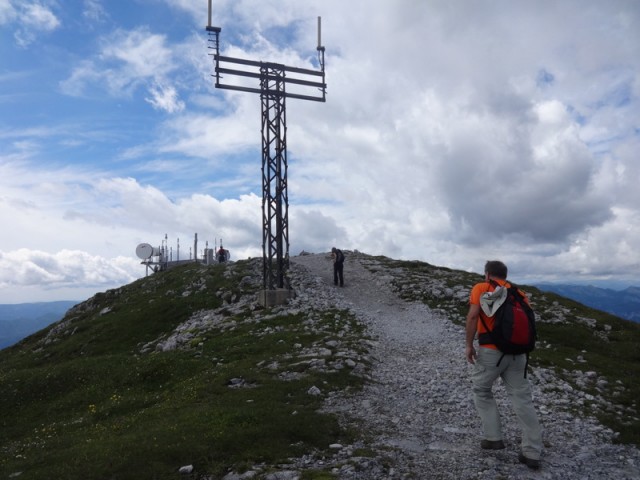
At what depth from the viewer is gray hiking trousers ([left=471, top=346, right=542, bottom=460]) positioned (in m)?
8.78

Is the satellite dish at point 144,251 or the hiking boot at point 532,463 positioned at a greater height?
the satellite dish at point 144,251

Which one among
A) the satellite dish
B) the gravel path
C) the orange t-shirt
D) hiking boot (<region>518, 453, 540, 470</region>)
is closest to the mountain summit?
the gravel path

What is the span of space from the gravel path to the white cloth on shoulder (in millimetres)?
2942

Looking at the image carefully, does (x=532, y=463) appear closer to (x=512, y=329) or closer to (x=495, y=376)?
(x=495, y=376)

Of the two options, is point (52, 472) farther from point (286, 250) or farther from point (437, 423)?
point (286, 250)

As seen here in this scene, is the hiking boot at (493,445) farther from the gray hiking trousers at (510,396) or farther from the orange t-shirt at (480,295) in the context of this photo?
the orange t-shirt at (480,295)

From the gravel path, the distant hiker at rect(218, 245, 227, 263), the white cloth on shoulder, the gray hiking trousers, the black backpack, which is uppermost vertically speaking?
the distant hiker at rect(218, 245, 227, 263)

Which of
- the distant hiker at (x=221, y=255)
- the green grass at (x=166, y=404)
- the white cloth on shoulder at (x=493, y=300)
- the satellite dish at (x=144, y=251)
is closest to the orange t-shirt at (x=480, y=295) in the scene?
the white cloth on shoulder at (x=493, y=300)

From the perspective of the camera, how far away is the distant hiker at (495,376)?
8789 millimetres

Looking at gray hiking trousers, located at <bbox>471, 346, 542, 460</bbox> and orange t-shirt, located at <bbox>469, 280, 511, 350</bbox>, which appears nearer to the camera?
gray hiking trousers, located at <bbox>471, 346, 542, 460</bbox>

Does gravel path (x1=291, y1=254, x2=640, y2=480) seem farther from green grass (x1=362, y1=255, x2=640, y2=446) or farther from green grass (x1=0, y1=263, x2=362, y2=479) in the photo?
green grass (x1=0, y1=263, x2=362, y2=479)

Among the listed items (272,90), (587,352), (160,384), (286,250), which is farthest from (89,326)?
(587,352)

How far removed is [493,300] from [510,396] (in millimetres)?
2037

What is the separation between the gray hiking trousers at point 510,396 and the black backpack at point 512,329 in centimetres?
21
